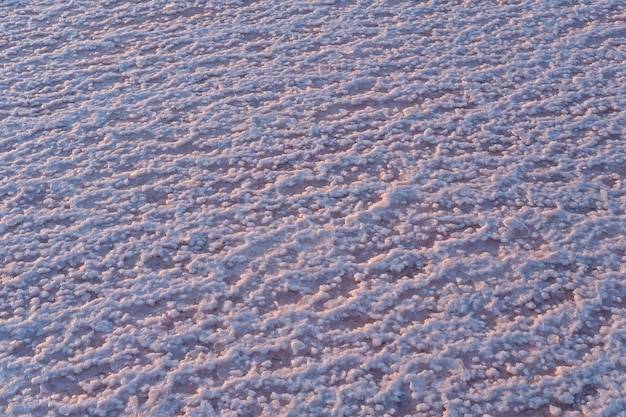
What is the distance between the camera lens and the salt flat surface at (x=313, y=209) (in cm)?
92

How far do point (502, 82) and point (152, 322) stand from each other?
2.70 feet

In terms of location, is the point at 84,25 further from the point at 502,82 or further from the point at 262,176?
the point at 502,82

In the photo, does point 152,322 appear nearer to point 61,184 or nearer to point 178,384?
point 178,384

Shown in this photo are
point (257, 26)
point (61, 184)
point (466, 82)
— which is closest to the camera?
point (61, 184)

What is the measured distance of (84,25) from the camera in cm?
163

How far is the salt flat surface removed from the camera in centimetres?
92

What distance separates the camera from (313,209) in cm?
116

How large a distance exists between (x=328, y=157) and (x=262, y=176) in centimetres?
12

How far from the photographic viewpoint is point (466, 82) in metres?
1.42

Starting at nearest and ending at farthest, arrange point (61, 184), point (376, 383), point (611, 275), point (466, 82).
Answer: point (376, 383)
point (611, 275)
point (61, 184)
point (466, 82)

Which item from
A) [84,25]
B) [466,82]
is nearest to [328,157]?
[466,82]

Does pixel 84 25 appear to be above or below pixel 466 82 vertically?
above

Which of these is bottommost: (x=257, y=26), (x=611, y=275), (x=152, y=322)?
(x=611, y=275)

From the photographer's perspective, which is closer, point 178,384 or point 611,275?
point 178,384
